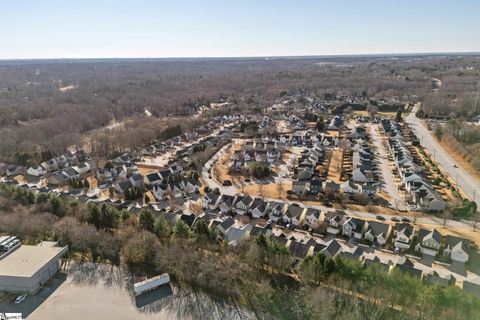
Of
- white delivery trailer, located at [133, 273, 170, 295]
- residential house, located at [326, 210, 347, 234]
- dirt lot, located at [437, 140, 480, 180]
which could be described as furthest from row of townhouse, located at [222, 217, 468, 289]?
dirt lot, located at [437, 140, 480, 180]

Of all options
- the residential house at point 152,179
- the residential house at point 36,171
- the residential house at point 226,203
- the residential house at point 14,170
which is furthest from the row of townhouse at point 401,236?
the residential house at point 14,170

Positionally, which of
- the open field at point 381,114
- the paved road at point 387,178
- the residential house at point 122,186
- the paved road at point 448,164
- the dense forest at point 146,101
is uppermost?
the dense forest at point 146,101

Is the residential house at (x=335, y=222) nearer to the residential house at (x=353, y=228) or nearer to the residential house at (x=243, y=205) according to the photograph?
the residential house at (x=353, y=228)

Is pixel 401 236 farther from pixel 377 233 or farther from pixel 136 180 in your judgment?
pixel 136 180

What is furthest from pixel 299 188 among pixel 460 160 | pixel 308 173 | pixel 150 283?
pixel 460 160

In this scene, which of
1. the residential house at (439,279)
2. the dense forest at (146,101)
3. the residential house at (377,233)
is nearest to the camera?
the residential house at (439,279)

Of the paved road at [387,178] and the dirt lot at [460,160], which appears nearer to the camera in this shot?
the paved road at [387,178]

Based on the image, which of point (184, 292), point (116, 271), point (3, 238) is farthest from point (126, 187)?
point (184, 292)

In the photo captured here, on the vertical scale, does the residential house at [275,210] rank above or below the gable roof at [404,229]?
below
